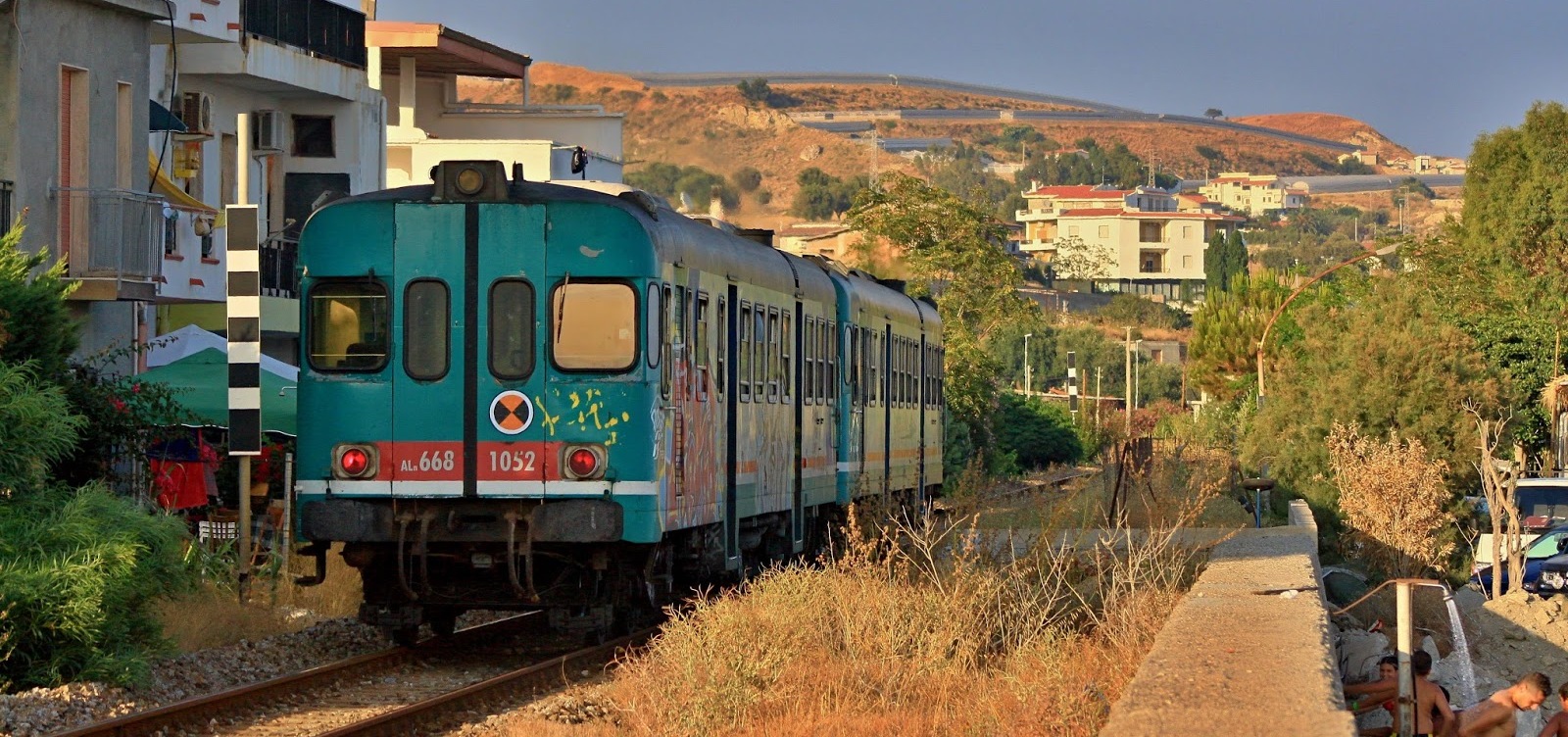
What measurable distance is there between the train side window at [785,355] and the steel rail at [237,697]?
3.65 m

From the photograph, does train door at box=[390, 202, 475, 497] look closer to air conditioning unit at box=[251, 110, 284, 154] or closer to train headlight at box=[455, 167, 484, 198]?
train headlight at box=[455, 167, 484, 198]

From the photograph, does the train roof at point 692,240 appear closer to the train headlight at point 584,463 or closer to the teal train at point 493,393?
the teal train at point 493,393

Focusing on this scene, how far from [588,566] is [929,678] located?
3.13 meters

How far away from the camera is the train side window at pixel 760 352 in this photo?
56.6 feet

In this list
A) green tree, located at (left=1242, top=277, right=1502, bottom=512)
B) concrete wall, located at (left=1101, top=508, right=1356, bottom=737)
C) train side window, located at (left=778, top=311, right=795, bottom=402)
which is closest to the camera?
concrete wall, located at (left=1101, top=508, right=1356, bottom=737)

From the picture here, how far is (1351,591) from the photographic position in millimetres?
23578

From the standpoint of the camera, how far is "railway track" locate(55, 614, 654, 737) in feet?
37.8

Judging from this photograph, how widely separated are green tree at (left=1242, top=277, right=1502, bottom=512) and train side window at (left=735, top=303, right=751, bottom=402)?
1779 centimetres

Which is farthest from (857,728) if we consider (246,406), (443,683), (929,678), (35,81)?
(35,81)

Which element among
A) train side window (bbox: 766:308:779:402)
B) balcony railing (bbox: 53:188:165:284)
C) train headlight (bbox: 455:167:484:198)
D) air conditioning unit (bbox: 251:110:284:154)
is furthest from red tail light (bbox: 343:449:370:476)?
air conditioning unit (bbox: 251:110:284:154)

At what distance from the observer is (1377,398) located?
34625 millimetres

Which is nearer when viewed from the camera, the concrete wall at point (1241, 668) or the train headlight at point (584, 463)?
the concrete wall at point (1241, 668)

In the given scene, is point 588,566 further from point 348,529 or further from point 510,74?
point 510,74

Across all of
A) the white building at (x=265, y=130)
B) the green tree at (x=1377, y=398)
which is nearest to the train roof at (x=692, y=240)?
the white building at (x=265, y=130)
